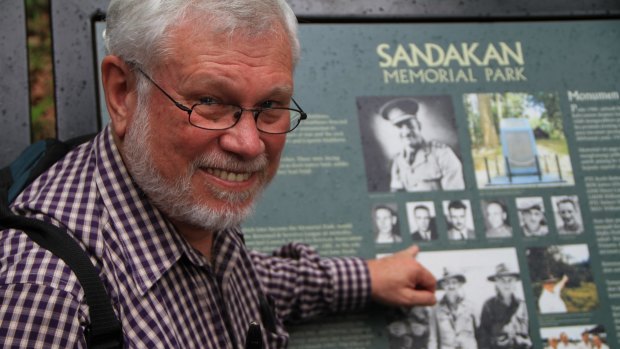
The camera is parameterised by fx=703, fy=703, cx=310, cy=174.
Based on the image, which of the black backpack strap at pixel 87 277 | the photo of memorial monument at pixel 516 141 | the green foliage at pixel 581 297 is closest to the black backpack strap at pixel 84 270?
the black backpack strap at pixel 87 277

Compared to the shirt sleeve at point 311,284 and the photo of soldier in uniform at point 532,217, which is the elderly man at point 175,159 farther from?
the photo of soldier in uniform at point 532,217

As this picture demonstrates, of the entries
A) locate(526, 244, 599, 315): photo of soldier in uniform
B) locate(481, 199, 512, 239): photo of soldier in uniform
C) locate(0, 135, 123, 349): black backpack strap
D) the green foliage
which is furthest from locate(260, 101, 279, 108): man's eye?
the green foliage

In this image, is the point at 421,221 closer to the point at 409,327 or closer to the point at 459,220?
the point at 459,220

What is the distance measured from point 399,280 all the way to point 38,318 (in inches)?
38.9

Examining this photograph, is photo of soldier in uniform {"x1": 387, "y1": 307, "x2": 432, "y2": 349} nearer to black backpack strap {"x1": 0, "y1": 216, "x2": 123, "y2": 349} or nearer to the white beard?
the white beard

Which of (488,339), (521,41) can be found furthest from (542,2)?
(488,339)

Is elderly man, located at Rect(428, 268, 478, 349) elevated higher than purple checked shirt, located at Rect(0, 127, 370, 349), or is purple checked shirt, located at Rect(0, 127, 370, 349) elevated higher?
purple checked shirt, located at Rect(0, 127, 370, 349)

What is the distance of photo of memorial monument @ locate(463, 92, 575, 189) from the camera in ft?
6.86

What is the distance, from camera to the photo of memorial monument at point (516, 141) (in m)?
2.09

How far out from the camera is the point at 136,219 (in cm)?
145

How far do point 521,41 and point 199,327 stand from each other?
4.59 feet

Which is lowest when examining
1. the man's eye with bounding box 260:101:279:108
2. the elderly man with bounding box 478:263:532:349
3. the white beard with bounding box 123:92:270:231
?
the elderly man with bounding box 478:263:532:349

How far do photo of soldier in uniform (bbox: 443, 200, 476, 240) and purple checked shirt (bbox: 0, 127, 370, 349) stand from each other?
569 millimetres

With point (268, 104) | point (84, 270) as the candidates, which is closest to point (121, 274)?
point (84, 270)
